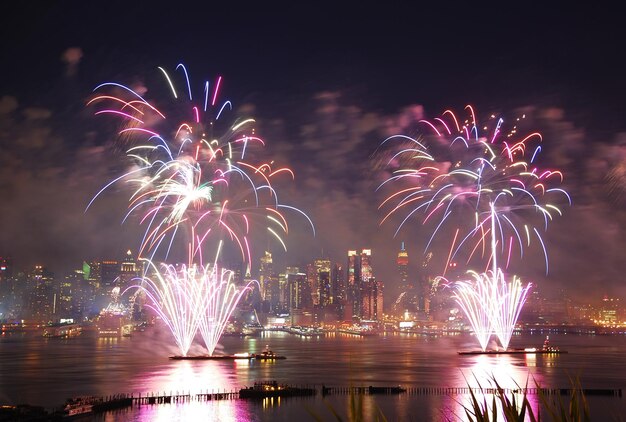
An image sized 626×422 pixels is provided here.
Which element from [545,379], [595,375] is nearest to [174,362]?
[545,379]

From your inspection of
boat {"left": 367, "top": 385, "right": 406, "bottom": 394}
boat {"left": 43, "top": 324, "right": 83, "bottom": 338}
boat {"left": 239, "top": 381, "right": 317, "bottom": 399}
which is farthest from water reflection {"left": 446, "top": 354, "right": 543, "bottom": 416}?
boat {"left": 43, "top": 324, "right": 83, "bottom": 338}

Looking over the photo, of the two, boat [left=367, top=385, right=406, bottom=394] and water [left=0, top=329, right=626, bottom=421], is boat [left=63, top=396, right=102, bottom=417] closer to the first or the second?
water [left=0, top=329, right=626, bottom=421]

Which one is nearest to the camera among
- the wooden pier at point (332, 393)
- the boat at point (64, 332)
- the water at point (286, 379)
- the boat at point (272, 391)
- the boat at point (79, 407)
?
the boat at point (79, 407)

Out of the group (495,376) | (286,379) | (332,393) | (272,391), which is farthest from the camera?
(286,379)

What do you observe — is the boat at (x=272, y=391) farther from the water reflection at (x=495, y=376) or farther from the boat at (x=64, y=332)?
the boat at (x=64, y=332)

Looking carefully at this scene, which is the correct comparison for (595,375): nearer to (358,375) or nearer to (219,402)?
(358,375)

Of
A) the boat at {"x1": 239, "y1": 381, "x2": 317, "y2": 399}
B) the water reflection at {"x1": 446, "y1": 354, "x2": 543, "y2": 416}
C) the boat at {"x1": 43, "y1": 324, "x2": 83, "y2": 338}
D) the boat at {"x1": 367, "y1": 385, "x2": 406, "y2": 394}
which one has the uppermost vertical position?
the boat at {"x1": 239, "y1": 381, "x2": 317, "y2": 399}

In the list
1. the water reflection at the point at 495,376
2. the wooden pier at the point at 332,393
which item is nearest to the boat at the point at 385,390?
the wooden pier at the point at 332,393

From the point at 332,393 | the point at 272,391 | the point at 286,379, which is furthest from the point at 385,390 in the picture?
the point at 286,379

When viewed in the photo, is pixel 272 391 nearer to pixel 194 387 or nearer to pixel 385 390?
pixel 194 387
